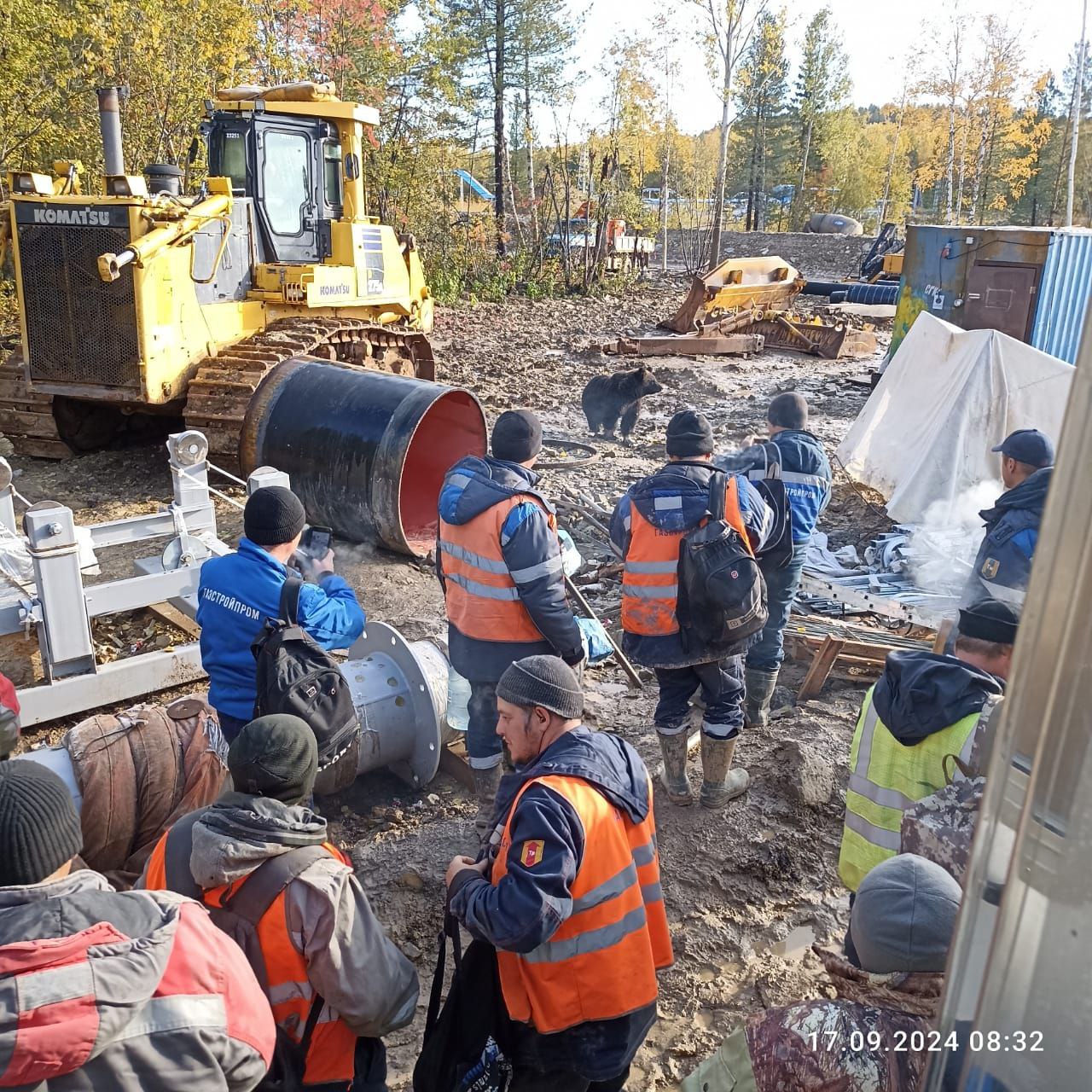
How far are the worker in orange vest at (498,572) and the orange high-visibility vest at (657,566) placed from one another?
→ 345 mm

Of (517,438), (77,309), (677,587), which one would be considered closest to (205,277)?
(77,309)

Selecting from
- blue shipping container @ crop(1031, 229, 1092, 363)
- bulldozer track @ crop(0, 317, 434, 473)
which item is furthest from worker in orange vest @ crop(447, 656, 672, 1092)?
blue shipping container @ crop(1031, 229, 1092, 363)

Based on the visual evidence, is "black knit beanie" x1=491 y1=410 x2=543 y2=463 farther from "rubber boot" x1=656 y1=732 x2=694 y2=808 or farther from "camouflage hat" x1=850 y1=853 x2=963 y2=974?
"camouflage hat" x1=850 y1=853 x2=963 y2=974

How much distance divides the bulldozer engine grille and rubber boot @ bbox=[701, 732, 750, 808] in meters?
6.26

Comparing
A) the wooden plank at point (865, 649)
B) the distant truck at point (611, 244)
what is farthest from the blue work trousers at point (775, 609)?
the distant truck at point (611, 244)

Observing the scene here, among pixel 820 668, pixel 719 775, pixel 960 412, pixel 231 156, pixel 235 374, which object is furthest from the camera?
pixel 231 156

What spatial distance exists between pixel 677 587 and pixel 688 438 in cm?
64

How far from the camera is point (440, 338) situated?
1831 cm

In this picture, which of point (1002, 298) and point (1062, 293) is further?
point (1002, 298)

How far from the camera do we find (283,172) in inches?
399

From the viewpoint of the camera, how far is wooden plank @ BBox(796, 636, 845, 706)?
17.8ft

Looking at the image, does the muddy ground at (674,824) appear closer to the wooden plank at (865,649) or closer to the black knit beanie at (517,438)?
the wooden plank at (865,649)

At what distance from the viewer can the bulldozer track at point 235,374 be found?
8039 mm

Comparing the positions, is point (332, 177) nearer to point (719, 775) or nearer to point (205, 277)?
point (205, 277)
